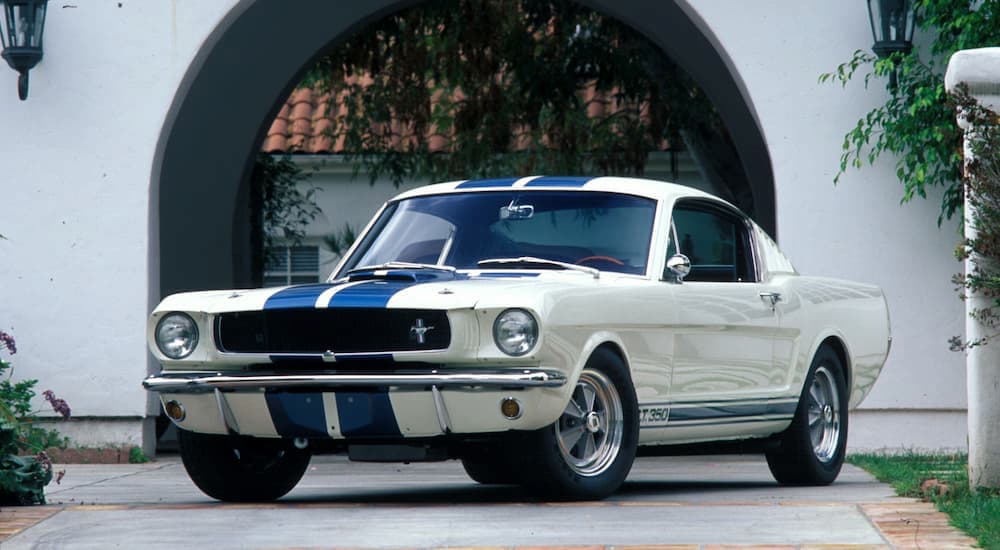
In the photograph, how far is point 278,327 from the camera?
681cm

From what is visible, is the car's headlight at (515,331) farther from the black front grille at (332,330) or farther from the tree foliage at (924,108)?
the tree foliage at (924,108)

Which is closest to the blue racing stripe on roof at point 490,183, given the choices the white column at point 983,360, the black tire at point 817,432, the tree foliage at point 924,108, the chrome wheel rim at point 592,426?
the chrome wheel rim at point 592,426

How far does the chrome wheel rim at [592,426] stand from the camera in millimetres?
6820

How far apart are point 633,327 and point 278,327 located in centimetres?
149

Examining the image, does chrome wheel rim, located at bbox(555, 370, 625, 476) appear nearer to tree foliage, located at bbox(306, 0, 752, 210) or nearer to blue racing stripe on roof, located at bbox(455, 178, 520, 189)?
blue racing stripe on roof, located at bbox(455, 178, 520, 189)

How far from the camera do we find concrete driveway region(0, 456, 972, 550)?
17.7 feet

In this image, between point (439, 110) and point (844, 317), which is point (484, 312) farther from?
A: point (439, 110)

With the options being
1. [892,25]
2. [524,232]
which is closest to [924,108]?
[892,25]

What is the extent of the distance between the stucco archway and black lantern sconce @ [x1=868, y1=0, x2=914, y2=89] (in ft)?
5.51

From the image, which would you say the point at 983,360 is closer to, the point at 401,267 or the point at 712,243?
the point at 712,243

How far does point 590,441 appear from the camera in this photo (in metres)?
6.95

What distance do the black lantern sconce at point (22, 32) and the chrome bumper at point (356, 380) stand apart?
16.3 feet

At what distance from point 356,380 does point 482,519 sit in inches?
33.1

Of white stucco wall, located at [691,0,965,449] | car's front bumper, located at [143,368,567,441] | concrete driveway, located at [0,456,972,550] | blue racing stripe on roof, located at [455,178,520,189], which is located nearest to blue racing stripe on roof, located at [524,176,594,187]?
blue racing stripe on roof, located at [455,178,520,189]
